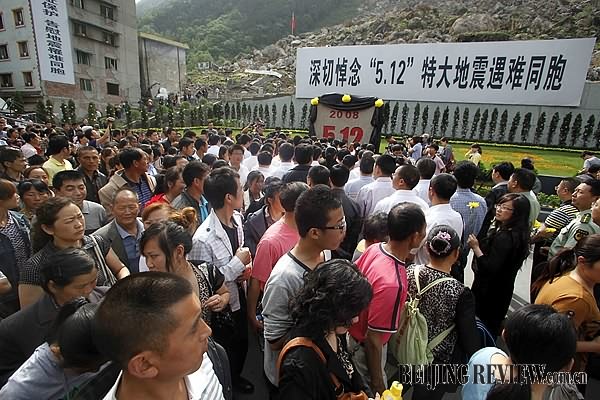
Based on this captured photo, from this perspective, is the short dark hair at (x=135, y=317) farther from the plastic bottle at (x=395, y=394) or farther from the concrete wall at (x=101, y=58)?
the concrete wall at (x=101, y=58)

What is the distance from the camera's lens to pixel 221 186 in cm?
259

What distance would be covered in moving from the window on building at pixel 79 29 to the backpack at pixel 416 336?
33.3 metres

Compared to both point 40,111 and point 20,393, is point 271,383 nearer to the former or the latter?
point 20,393

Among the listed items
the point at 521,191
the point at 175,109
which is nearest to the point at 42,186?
the point at 521,191

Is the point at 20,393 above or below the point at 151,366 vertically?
below

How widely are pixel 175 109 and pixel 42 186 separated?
1011 inches

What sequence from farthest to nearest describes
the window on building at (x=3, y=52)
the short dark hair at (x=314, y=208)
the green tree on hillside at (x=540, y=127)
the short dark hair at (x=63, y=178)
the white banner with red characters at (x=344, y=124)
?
the window on building at (x=3, y=52) < the green tree on hillside at (x=540, y=127) < the white banner with red characters at (x=344, y=124) < the short dark hair at (x=63, y=178) < the short dark hair at (x=314, y=208)

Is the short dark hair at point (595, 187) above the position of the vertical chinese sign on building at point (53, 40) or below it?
below

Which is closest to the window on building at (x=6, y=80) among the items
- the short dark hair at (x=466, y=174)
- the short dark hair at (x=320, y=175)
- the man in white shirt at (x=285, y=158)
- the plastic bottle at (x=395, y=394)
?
the man in white shirt at (x=285, y=158)

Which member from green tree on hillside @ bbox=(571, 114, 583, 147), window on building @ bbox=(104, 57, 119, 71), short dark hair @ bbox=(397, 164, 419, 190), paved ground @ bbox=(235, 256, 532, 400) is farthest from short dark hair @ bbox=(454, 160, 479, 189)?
window on building @ bbox=(104, 57, 119, 71)

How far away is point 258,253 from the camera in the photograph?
2393mm

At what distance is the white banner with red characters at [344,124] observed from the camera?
13719mm

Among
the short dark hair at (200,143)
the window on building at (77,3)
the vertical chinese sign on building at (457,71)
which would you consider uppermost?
the window on building at (77,3)

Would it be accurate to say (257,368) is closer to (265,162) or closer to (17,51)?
(265,162)
